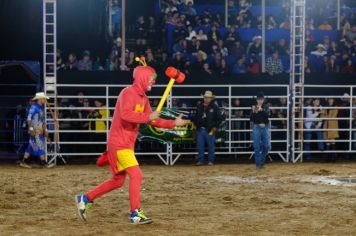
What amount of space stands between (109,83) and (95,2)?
19.8 ft

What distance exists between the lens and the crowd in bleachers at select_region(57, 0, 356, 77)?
1842cm

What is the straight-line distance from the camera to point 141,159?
659 inches

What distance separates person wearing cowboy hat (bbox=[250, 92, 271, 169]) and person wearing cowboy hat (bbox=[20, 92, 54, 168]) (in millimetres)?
4580

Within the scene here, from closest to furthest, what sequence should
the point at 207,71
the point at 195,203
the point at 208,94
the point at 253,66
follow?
1. the point at 195,203
2. the point at 208,94
3. the point at 207,71
4. the point at 253,66

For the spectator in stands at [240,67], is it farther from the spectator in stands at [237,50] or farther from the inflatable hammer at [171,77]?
the inflatable hammer at [171,77]

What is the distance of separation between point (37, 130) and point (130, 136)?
7375 millimetres

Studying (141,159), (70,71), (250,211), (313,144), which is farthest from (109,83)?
(250,211)

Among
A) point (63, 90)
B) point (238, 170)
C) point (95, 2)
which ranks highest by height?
point (95, 2)

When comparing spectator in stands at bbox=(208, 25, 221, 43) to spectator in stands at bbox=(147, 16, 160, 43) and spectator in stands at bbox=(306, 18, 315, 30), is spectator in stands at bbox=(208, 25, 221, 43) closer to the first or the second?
spectator in stands at bbox=(147, 16, 160, 43)

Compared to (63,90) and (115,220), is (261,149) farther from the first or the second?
(115,220)

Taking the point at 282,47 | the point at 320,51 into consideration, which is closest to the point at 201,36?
the point at 282,47

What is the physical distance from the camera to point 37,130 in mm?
14977

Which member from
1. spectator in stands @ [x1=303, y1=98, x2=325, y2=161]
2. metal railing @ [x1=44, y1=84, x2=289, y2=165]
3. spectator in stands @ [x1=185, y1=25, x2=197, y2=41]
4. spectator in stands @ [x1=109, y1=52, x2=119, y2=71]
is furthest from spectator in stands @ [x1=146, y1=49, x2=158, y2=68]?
spectator in stands @ [x1=303, y1=98, x2=325, y2=161]

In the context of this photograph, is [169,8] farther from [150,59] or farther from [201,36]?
[150,59]
